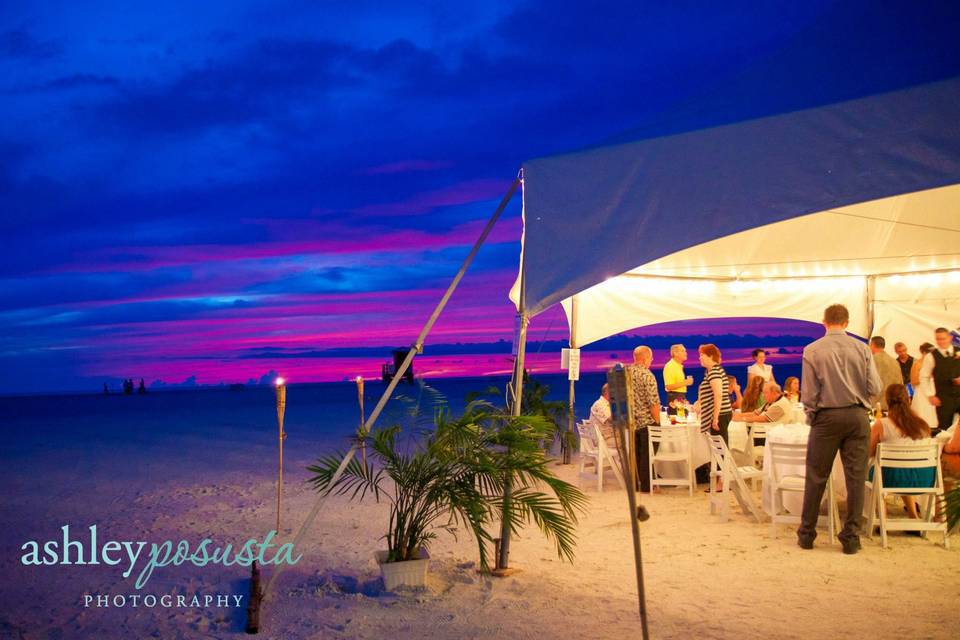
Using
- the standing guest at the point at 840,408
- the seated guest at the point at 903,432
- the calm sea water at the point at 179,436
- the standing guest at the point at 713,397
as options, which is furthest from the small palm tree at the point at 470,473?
the standing guest at the point at 713,397

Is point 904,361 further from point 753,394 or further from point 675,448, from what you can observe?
point 675,448

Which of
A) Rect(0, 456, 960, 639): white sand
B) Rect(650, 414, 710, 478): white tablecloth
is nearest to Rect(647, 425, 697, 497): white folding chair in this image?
Rect(650, 414, 710, 478): white tablecloth

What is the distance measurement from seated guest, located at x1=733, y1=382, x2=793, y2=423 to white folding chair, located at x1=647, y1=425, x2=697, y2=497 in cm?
71

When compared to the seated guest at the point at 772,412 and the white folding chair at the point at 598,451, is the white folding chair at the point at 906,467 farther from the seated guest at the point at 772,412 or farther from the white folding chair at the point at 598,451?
the white folding chair at the point at 598,451

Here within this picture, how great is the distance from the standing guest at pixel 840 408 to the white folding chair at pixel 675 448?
7.91ft

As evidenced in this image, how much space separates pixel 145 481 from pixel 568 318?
6214 millimetres

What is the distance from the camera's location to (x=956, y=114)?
4.12 m

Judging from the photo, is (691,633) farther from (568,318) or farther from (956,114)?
(568,318)

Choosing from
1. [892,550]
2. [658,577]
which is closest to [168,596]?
[658,577]

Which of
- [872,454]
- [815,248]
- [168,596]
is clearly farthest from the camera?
[815,248]

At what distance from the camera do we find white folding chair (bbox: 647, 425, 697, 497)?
8.17m

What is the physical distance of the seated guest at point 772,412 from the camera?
828 cm

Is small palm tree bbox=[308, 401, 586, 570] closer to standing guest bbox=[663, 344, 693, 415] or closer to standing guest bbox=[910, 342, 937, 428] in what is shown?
standing guest bbox=[663, 344, 693, 415]

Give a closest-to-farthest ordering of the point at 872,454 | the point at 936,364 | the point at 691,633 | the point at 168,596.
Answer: the point at 691,633 < the point at 168,596 < the point at 872,454 < the point at 936,364
